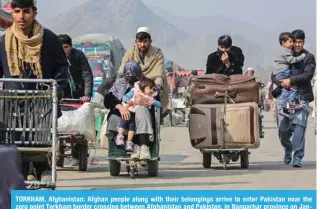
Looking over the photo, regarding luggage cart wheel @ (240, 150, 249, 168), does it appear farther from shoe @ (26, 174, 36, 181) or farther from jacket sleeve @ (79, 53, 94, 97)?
shoe @ (26, 174, 36, 181)

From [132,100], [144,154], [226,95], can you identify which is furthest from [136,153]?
[226,95]

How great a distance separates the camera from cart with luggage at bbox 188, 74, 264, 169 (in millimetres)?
11281

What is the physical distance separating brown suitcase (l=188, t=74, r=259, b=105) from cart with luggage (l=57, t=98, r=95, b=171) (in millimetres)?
1540

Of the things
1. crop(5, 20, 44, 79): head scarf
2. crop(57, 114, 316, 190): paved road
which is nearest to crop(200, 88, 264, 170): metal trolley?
crop(57, 114, 316, 190): paved road

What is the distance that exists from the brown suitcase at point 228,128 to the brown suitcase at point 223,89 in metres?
0.23

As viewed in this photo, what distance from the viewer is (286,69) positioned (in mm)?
12109

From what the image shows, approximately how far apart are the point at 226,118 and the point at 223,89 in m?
0.40

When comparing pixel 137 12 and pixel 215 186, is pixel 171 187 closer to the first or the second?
pixel 215 186

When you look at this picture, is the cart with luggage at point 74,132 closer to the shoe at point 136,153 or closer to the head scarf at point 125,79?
the head scarf at point 125,79

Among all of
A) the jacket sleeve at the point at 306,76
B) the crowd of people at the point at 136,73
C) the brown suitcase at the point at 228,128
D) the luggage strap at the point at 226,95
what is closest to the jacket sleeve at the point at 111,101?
the crowd of people at the point at 136,73

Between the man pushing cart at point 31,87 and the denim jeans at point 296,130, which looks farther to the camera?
the denim jeans at point 296,130

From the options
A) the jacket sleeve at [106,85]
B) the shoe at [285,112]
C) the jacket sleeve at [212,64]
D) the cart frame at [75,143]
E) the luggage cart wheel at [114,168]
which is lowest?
the luggage cart wheel at [114,168]

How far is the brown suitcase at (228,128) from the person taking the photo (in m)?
11.3

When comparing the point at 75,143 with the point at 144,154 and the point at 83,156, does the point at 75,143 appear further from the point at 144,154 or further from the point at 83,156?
the point at 144,154
